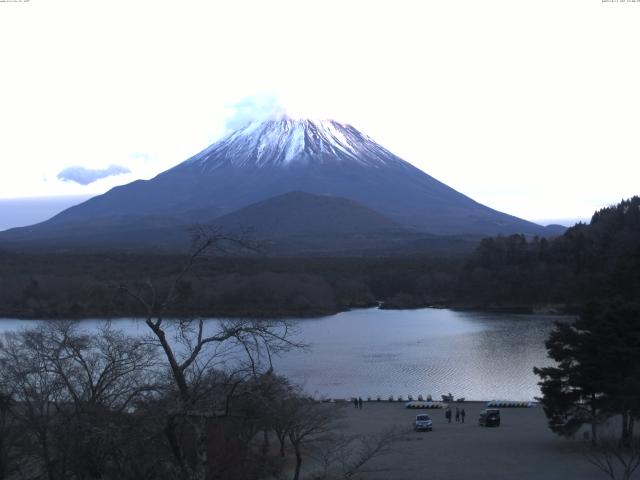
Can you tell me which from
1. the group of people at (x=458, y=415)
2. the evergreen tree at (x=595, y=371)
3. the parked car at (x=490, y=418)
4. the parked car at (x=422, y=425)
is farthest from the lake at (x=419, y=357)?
the evergreen tree at (x=595, y=371)

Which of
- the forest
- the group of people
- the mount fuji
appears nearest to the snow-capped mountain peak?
the mount fuji

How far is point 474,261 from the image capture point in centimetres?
4078

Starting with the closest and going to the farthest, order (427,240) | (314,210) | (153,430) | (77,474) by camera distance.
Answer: (153,430) → (77,474) → (427,240) → (314,210)

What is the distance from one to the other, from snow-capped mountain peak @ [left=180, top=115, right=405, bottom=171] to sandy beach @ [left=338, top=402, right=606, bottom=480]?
7747cm

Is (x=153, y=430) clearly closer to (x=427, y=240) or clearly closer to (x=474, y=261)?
(x=474, y=261)

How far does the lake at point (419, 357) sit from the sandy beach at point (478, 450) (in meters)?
2.81

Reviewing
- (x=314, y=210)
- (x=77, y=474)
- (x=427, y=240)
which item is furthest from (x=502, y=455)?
(x=314, y=210)

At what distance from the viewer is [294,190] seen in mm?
83625

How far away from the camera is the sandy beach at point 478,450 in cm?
930

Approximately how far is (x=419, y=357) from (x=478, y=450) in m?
10.6

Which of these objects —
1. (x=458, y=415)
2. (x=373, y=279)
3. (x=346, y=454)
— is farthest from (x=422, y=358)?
(x=373, y=279)

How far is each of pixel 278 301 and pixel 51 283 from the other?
9.58 m

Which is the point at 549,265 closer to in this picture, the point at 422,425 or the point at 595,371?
the point at 422,425

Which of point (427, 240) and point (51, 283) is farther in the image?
point (427, 240)
